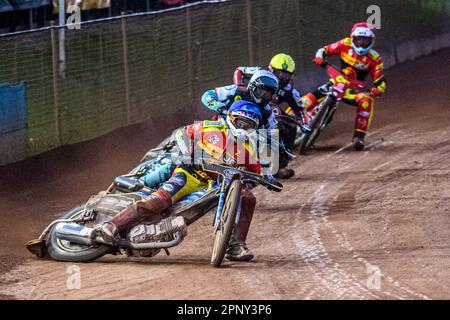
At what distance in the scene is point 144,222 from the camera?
35.6 ft

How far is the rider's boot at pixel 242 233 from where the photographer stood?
35.2ft

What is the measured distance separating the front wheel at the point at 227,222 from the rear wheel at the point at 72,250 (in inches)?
43.2

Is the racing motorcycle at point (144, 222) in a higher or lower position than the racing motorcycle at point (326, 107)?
higher

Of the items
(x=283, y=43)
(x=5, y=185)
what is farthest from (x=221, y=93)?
(x=283, y=43)

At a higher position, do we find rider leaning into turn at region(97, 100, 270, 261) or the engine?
rider leaning into turn at region(97, 100, 270, 261)

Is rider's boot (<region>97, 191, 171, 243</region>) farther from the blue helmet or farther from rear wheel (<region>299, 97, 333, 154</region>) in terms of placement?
rear wheel (<region>299, 97, 333, 154</region>)

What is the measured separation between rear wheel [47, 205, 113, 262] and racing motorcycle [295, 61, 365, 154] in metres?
6.66

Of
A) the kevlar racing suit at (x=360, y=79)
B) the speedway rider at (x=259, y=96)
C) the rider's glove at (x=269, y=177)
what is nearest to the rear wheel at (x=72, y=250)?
the rider's glove at (x=269, y=177)

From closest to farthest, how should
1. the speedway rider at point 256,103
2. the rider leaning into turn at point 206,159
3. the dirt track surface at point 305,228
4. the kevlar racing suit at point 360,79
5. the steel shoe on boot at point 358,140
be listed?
1. the dirt track surface at point 305,228
2. the rider leaning into turn at point 206,159
3. the speedway rider at point 256,103
4. the kevlar racing suit at point 360,79
5. the steel shoe on boot at point 358,140

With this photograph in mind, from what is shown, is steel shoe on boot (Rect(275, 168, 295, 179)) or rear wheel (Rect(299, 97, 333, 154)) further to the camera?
rear wheel (Rect(299, 97, 333, 154))

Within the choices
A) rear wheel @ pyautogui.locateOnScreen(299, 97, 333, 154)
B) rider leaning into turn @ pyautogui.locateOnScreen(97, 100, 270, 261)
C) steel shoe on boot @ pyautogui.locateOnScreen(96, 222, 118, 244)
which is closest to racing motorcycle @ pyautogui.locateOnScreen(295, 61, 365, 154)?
rear wheel @ pyautogui.locateOnScreen(299, 97, 333, 154)

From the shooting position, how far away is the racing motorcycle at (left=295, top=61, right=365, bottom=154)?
1709 centimetres

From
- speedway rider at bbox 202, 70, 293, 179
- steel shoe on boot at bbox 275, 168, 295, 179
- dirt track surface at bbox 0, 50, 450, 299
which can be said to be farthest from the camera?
steel shoe on boot at bbox 275, 168, 295, 179

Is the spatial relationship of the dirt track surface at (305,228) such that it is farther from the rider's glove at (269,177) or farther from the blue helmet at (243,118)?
the blue helmet at (243,118)
